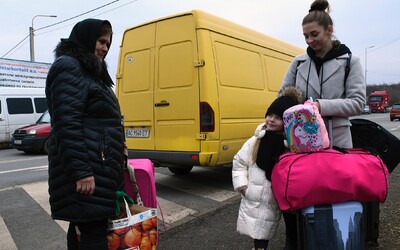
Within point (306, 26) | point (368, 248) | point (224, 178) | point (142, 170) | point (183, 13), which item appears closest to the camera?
point (306, 26)

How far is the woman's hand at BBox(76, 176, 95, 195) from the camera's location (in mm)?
2076

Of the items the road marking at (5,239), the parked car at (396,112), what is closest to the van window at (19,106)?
the road marking at (5,239)

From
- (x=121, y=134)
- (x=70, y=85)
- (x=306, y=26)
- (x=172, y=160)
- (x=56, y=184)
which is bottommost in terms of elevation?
(x=172, y=160)

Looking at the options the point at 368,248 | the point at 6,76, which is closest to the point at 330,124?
the point at 368,248

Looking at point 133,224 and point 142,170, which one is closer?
point 133,224

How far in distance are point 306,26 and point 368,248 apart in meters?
1.99

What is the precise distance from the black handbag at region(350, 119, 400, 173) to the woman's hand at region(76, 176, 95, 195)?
1917 mm

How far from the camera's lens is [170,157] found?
545cm

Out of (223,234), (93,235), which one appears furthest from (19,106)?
(93,235)

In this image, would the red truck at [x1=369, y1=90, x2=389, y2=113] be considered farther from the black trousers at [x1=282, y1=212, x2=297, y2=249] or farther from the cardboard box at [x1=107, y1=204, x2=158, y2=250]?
the cardboard box at [x1=107, y1=204, x2=158, y2=250]

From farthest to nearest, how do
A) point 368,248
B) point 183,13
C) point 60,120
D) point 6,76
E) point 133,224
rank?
point 6,76 → point 183,13 → point 368,248 → point 133,224 → point 60,120

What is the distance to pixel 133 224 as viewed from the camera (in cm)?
225

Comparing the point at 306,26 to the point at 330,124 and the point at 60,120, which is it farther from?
the point at 60,120

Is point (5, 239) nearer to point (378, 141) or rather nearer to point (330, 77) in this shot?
point (330, 77)
